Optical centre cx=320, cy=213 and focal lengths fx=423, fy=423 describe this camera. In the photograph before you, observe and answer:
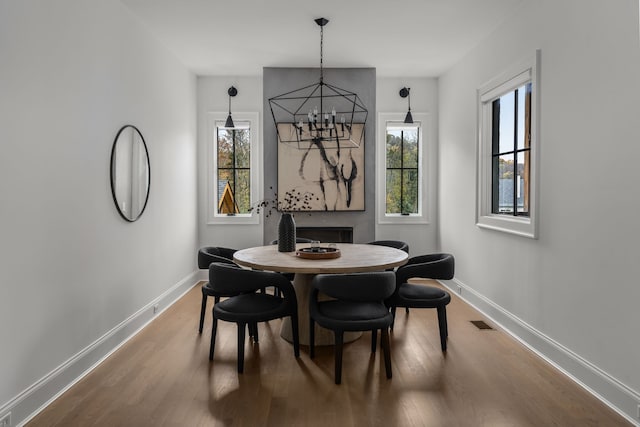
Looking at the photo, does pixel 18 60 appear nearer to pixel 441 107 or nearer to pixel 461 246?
pixel 461 246

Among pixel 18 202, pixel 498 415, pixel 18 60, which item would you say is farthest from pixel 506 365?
pixel 18 60

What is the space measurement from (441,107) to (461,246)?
6.40ft

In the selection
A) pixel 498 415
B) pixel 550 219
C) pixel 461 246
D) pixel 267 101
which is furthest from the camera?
pixel 267 101

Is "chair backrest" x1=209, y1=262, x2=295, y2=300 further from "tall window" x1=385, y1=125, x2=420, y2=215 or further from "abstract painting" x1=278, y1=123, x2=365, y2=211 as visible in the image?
"tall window" x1=385, y1=125, x2=420, y2=215

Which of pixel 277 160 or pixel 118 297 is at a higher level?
pixel 277 160

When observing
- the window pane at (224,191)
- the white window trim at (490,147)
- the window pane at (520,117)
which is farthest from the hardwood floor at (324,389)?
the window pane at (224,191)

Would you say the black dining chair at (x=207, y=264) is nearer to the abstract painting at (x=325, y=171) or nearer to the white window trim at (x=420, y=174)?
the abstract painting at (x=325, y=171)

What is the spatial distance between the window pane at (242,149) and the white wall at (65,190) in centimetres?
172

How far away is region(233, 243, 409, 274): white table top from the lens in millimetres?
2900

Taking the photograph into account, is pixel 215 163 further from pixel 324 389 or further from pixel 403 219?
pixel 324 389

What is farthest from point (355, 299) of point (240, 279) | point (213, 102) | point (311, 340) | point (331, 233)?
point (213, 102)

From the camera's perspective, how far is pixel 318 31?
412 cm

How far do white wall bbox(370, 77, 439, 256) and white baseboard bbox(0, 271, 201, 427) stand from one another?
10.7 ft

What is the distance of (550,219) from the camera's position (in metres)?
3.05
